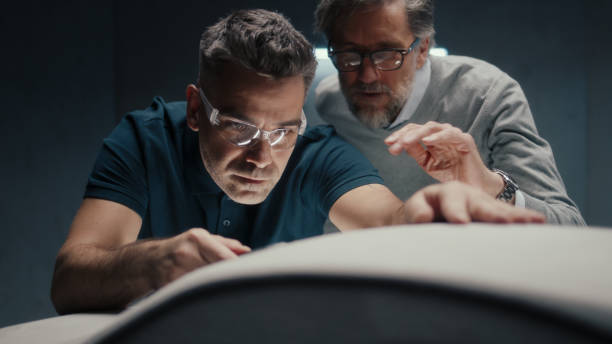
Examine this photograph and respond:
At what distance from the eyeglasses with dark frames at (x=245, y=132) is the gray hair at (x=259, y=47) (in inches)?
5.8

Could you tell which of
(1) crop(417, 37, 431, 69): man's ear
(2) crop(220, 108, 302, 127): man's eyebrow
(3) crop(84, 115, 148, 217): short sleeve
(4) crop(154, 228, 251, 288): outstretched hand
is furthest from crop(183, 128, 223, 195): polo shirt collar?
(1) crop(417, 37, 431, 69): man's ear

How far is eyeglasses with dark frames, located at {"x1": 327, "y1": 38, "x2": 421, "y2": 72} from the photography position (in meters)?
1.70

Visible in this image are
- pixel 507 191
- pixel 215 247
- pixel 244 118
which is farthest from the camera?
pixel 507 191

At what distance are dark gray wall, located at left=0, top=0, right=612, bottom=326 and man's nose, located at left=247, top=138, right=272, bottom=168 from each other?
1.64m

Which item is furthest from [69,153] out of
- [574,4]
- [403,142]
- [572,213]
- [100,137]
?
[574,4]

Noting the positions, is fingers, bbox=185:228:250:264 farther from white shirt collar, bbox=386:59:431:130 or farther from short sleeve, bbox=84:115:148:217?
white shirt collar, bbox=386:59:431:130

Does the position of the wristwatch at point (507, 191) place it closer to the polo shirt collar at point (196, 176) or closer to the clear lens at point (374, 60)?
the clear lens at point (374, 60)

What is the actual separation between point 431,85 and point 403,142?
84cm

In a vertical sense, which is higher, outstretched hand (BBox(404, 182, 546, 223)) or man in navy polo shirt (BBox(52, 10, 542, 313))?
outstretched hand (BBox(404, 182, 546, 223))

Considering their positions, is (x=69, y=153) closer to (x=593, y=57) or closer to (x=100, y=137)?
(x=100, y=137)

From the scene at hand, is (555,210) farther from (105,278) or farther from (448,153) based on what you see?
(105,278)

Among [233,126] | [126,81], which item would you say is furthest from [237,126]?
[126,81]

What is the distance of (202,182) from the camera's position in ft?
4.91

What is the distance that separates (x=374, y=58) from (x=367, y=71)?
0.06m
